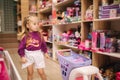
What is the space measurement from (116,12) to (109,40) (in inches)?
13.6

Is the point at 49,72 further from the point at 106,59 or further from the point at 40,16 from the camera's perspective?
the point at 40,16

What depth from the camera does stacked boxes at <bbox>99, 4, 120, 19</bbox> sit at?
2236mm

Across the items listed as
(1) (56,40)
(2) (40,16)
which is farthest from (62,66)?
(2) (40,16)

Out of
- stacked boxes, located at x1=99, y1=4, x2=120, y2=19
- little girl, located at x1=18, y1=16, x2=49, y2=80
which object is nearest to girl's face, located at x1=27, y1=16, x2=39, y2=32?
little girl, located at x1=18, y1=16, x2=49, y2=80

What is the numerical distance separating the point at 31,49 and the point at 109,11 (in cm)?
108

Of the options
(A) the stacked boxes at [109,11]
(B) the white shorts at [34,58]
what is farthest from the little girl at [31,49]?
(A) the stacked boxes at [109,11]

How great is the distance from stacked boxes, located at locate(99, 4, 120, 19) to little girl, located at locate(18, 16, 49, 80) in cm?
86

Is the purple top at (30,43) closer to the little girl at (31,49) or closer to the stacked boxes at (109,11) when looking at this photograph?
the little girl at (31,49)

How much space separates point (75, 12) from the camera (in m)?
3.41

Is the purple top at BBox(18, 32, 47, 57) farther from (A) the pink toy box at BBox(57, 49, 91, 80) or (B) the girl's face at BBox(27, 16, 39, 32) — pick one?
(A) the pink toy box at BBox(57, 49, 91, 80)

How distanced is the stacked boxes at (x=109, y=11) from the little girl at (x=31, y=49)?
33.8 inches

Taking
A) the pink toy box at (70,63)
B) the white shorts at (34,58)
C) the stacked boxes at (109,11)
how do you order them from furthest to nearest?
the white shorts at (34,58) → the stacked boxes at (109,11) → the pink toy box at (70,63)

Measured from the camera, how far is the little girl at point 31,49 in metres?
2.50

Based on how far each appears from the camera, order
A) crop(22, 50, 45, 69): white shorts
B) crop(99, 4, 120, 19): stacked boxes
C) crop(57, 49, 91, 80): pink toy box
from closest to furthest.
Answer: crop(57, 49, 91, 80): pink toy box, crop(99, 4, 120, 19): stacked boxes, crop(22, 50, 45, 69): white shorts
